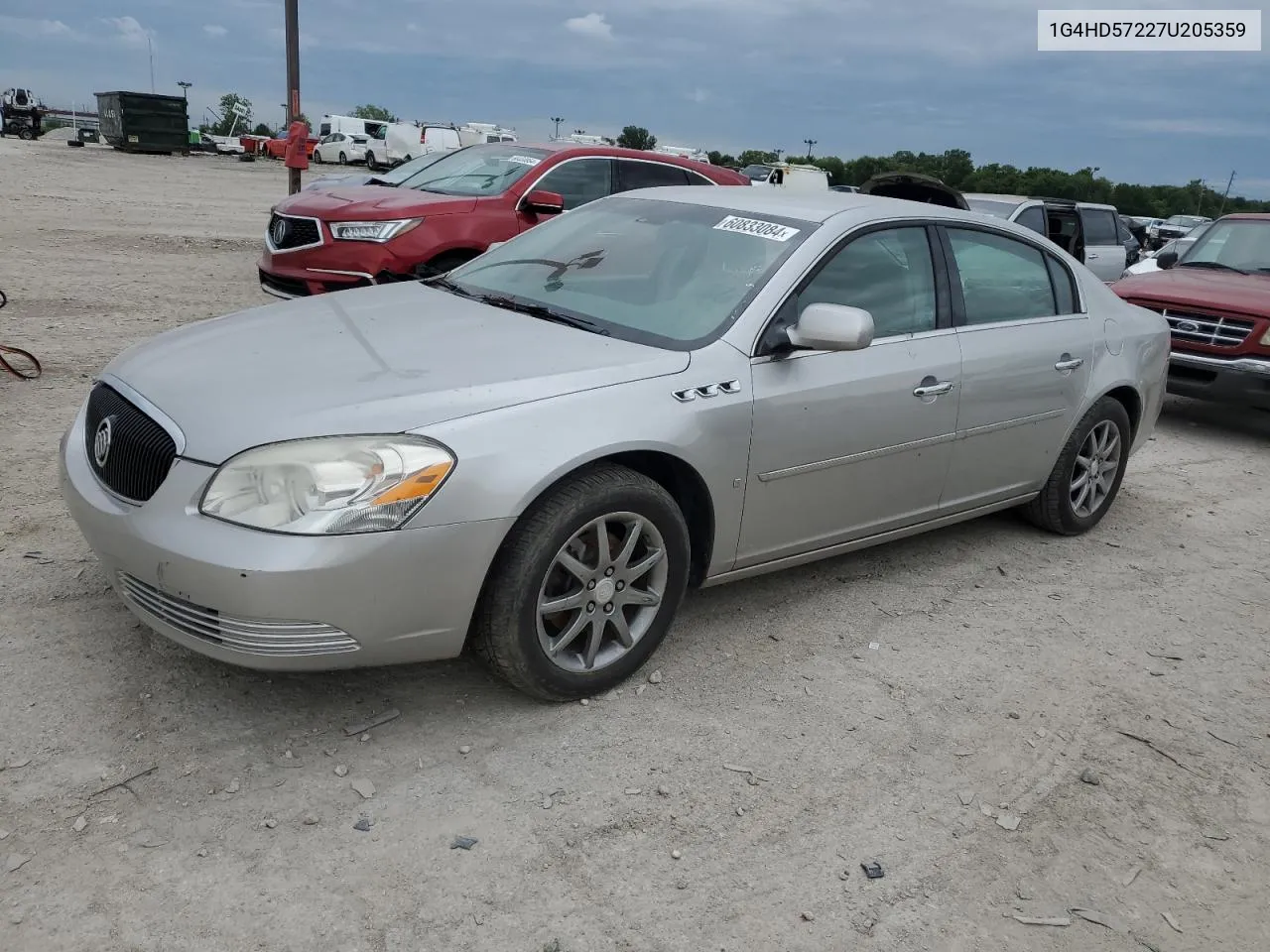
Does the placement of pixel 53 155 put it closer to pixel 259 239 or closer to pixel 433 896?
pixel 259 239

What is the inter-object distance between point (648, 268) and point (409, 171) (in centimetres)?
604

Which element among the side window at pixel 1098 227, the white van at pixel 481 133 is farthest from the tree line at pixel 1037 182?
the side window at pixel 1098 227

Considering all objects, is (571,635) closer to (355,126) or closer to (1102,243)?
(1102,243)

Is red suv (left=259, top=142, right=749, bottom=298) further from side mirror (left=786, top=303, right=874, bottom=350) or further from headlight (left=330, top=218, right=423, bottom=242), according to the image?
side mirror (left=786, top=303, right=874, bottom=350)

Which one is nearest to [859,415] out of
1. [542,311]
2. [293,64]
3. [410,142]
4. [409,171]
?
[542,311]

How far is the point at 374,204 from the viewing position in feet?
26.3

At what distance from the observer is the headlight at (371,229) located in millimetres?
7797

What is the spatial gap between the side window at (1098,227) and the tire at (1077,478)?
397 inches

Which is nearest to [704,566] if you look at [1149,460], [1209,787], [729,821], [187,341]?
[729,821]

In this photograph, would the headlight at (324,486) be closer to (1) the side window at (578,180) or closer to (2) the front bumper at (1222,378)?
(1) the side window at (578,180)

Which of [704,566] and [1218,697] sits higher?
[704,566]

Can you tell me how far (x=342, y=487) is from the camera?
282 centimetres

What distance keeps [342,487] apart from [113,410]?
0.97 m

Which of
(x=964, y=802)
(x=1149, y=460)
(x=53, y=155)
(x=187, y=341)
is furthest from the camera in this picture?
(x=53, y=155)
